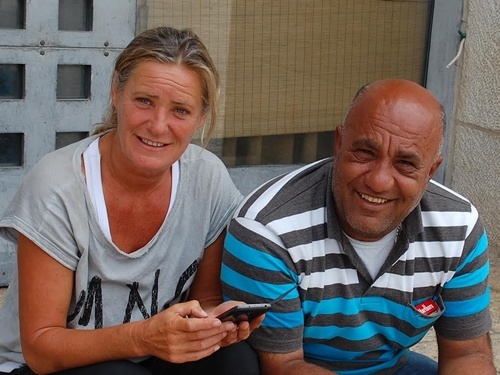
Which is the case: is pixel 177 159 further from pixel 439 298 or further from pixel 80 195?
pixel 439 298

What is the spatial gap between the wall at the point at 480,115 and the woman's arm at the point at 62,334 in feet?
9.71

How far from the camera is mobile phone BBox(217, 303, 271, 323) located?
9.20ft

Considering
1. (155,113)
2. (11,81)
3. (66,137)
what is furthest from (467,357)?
(11,81)

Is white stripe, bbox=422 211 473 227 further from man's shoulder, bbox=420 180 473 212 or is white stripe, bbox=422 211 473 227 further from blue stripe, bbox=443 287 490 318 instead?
blue stripe, bbox=443 287 490 318

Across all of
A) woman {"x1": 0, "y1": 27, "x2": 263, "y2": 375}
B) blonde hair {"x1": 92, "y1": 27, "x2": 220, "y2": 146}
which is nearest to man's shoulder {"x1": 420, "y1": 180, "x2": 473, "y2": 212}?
woman {"x1": 0, "y1": 27, "x2": 263, "y2": 375}

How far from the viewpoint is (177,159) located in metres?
3.12

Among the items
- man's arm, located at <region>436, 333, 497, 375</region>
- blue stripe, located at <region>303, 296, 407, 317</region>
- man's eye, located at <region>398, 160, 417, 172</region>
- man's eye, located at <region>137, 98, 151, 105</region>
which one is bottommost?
man's arm, located at <region>436, 333, 497, 375</region>

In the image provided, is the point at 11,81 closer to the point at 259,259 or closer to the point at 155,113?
the point at 155,113

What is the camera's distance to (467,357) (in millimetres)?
3258

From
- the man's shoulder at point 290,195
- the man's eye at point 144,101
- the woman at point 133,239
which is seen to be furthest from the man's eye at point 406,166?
the man's eye at point 144,101

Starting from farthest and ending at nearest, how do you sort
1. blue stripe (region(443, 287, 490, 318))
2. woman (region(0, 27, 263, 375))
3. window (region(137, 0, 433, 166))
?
window (region(137, 0, 433, 166)) → blue stripe (region(443, 287, 490, 318)) → woman (region(0, 27, 263, 375))

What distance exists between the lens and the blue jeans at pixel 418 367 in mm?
3422

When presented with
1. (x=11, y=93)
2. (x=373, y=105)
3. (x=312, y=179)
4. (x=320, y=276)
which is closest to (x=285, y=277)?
(x=320, y=276)

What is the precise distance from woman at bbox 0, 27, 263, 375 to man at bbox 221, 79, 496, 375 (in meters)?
0.16
